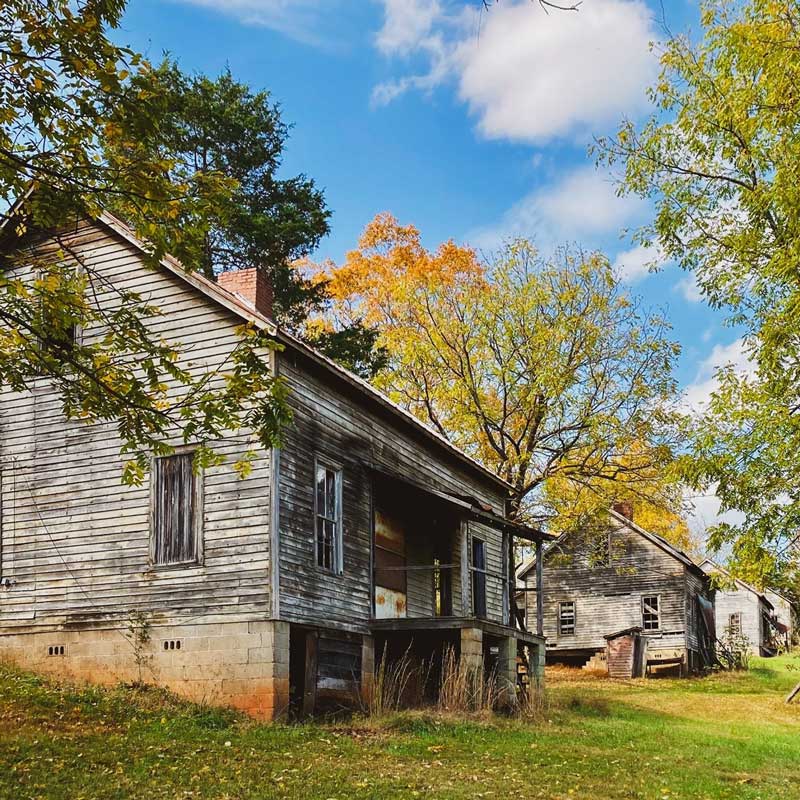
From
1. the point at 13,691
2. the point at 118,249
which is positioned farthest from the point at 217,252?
the point at 13,691

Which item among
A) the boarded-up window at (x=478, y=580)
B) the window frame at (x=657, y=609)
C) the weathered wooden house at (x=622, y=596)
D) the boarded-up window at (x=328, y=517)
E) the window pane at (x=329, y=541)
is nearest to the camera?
the boarded-up window at (x=328, y=517)

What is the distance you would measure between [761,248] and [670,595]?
2727cm

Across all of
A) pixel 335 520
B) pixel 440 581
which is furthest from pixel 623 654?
pixel 335 520

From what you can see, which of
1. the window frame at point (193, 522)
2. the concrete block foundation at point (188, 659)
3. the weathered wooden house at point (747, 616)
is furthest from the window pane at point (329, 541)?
the weathered wooden house at point (747, 616)

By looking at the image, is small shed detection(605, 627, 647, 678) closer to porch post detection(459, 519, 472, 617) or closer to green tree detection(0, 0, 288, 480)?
porch post detection(459, 519, 472, 617)

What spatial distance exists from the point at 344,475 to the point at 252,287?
3.92m

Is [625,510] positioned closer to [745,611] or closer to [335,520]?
[745,611]

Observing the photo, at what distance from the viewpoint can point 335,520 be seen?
18.7 m

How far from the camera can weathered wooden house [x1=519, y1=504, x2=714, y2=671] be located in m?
42.6

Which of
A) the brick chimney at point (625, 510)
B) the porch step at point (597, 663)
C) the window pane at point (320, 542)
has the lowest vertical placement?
the porch step at point (597, 663)

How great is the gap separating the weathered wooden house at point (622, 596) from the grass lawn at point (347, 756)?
2360 cm

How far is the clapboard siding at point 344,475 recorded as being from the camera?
16922 millimetres

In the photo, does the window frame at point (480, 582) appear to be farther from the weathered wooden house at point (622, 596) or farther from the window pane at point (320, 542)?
the weathered wooden house at point (622, 596)

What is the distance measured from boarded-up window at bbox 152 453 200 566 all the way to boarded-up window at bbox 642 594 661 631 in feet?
101
